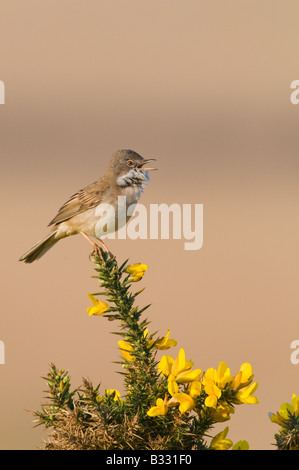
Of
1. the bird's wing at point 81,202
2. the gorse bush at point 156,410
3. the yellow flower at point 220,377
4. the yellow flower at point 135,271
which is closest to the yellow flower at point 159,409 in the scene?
the gorse bush at point 156,410

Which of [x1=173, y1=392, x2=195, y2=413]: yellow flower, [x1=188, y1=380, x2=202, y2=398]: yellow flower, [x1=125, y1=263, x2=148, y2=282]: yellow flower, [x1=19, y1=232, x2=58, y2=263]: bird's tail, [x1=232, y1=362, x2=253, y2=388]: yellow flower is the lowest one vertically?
[x1=173, y1=392, x2=195, y2=413]: yellow flower

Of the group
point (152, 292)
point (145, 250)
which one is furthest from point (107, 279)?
point (145, 250)

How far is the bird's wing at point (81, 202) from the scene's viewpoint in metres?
3.66

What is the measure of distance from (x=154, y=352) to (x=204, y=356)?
4831 millimetres

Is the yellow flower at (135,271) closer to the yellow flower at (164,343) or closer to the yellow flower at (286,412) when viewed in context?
the yellow flower at (164,343)

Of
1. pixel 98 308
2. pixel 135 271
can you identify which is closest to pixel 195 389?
pixel 98 308

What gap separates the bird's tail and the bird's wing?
8 centimetres

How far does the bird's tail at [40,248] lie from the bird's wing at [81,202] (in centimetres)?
8

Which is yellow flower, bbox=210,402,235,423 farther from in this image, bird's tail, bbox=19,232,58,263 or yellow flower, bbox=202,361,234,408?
bird's tail, bbox=19,232,58,263

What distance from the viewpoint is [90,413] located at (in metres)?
1.53

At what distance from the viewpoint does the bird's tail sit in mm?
3590

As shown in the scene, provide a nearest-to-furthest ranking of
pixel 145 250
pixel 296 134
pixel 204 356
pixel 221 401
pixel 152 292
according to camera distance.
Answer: pixel 221 401, pixel 204 356, pixel 152 292, pixel 145 250, pixel 296 134

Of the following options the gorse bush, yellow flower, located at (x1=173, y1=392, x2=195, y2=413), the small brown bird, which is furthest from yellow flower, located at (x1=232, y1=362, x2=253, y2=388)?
the small brown bird

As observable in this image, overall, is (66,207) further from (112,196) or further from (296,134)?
(296,134)
